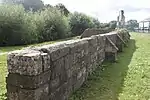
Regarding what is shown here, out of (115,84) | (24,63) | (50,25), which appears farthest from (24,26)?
(24,63)

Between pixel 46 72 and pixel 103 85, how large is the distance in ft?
10.2

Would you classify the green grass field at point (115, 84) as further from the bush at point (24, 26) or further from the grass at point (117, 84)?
the bush at point (24, 26)

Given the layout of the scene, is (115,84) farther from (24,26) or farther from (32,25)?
(32,25)

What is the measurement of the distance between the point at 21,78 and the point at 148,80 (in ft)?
16.4

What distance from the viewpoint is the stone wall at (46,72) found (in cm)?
421

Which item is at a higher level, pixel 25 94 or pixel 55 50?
pixel 55 50

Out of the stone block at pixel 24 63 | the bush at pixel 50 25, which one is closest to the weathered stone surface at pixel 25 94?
the stone block at pixel 24 63

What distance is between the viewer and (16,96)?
14.1 ft

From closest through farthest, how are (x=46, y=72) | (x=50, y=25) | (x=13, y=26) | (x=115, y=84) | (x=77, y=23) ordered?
1. (x=46, y=72)
2. (x=115, y=84)
3. (x=13, y=26)
4. (x=50, y=25)
5. (x=77, y=23)

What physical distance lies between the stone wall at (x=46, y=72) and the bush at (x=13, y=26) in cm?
2143

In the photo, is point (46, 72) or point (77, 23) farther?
point (77, 23)

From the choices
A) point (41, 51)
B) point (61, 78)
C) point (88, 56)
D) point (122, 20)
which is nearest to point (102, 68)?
point (88, 56)

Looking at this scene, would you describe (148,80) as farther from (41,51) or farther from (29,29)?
(29,29)

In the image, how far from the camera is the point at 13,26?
2786cm
